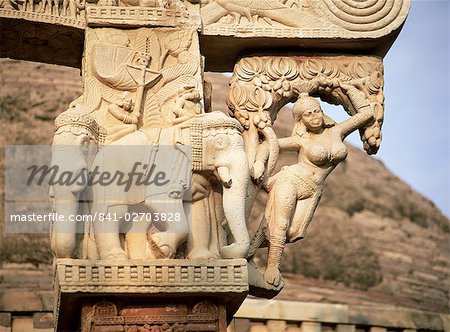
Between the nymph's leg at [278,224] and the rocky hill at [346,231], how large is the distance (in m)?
25.9

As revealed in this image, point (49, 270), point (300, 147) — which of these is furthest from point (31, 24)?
point (49, 270)

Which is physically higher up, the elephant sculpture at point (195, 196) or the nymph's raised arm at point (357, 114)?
the nymph's raised arm at point (357, 114)

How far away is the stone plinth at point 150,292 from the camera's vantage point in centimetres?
1245

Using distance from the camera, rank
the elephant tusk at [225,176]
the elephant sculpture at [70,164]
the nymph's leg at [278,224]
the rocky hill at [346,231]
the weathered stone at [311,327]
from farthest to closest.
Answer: the rocky hill at [346,231]
the weathered stone at [311,327]
the nymph's leg at [278,224]
the elephant tusk at [225,176]
the elephant sculpture at [70,164]

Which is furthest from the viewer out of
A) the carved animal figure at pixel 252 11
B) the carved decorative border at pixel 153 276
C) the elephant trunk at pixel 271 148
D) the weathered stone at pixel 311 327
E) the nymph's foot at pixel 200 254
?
the weathered stone at pixel 311 327

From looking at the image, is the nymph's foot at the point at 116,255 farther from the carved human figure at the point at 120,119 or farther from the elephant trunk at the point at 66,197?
the carved human figure at the point at 120,119

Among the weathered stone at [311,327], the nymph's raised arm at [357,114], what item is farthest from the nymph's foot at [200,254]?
the weathered stone at [311,327]

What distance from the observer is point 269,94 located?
14.0 meters

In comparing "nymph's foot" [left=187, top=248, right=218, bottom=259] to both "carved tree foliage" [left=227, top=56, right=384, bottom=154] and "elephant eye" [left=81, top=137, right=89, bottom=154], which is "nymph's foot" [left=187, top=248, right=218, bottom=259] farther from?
"carved tree foliage" [left=227, top=56, right=384, bottom=154]

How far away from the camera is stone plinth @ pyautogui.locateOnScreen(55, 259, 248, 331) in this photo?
12453 millimetres

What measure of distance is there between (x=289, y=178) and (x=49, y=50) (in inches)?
92.4

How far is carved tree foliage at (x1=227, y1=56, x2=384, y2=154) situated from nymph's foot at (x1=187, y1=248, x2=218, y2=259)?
1513 millimetres

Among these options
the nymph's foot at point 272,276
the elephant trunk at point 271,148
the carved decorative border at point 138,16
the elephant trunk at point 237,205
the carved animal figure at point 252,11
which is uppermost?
the carved animal figure at point 252,11

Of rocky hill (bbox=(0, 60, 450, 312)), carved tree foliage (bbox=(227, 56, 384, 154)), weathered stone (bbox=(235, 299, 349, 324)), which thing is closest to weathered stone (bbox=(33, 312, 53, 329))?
weathered stone (bbox=(235, 299, 349, 324))
